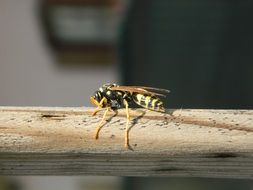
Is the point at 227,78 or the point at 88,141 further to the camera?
the point at 227,78

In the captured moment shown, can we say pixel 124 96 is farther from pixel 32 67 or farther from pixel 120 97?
pixel 32 67

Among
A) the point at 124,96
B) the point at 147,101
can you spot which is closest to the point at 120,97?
the point at 124,96

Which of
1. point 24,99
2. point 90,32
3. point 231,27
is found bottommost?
point 24,99

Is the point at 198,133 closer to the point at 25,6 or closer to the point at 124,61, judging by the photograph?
the point at 124,61

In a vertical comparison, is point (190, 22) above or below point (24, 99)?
above

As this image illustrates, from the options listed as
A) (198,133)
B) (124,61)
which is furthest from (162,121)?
(124,61)

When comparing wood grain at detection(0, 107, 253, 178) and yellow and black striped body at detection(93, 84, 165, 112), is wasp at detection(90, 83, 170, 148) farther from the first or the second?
wood grain at detection(0, 107, 253, 178)

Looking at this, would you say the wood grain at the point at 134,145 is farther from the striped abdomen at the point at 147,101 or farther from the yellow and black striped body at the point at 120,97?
the yellow and black striped body at the point at 120,97
